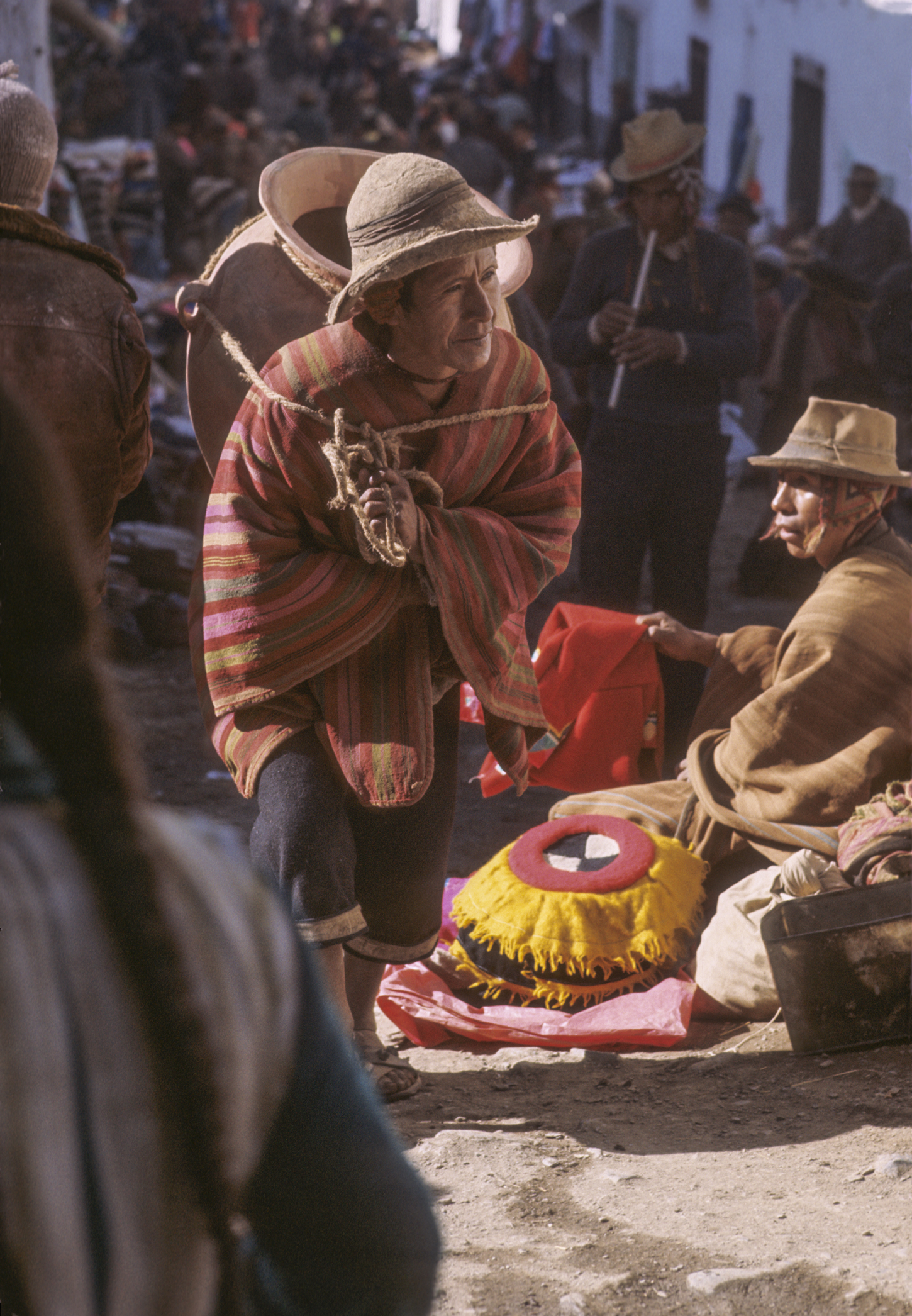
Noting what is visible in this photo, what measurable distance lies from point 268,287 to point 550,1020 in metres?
1.90

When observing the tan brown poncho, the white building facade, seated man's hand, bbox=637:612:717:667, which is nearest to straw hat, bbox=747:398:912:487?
the tan brown poncho

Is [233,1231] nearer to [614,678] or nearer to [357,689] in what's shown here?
[357,689]

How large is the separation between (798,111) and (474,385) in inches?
709

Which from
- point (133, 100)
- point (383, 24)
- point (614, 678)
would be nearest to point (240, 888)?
point (614, 678)

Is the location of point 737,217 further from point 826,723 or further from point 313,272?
point 313,272

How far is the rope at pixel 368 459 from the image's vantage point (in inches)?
107

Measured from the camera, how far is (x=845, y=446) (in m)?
3.95

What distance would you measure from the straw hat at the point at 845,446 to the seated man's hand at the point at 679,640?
52cm

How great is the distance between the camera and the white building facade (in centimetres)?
1565

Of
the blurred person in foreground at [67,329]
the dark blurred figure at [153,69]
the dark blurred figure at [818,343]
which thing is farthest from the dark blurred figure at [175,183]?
the blurred person in foreground at [67,329]

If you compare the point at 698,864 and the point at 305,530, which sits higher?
the point at 305,530

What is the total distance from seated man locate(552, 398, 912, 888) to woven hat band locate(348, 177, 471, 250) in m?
1.53

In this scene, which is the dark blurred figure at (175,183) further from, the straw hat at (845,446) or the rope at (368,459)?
the rope at (368,459)

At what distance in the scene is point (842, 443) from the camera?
3.95m
